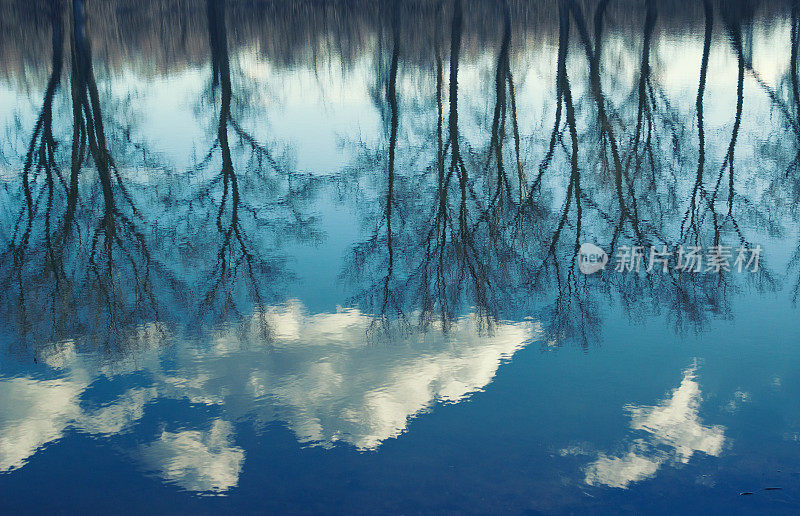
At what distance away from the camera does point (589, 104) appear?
93.0 feet

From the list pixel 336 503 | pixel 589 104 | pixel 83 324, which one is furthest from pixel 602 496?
pixel 589 104

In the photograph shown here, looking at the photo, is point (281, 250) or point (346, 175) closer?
point (281, 250)

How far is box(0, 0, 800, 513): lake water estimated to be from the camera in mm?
8836

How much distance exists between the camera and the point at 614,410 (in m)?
9.88

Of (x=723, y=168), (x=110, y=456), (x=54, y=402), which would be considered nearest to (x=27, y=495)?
(x=110, y=456)

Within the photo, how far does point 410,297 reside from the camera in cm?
1413

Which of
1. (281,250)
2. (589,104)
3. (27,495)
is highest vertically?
(589,104)

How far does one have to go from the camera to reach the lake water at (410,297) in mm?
8836

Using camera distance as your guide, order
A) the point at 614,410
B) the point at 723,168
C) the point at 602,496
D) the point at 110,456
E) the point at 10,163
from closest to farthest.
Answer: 1. the point at 602,496
2. the point at 110,456
3. the point at 614,410
4. the point at 723,168
5. the point at 10,163

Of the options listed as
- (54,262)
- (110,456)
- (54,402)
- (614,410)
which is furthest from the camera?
(54,262)

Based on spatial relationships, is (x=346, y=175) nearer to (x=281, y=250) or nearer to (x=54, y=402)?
(x=281, y=250)

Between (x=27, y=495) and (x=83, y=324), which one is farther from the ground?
(x=83, y=324)

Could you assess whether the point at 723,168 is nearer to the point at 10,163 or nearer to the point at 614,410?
the point at 614,410

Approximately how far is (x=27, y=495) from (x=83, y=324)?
503 centimetres
